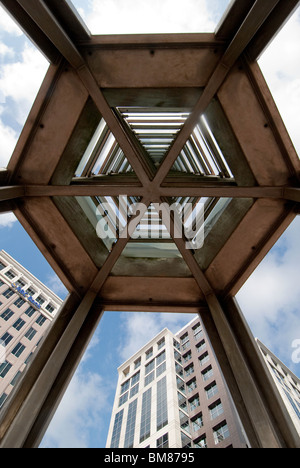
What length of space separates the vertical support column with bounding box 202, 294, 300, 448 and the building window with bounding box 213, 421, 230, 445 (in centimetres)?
3796

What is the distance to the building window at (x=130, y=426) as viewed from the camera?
50.8m

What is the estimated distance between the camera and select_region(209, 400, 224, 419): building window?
136 ft

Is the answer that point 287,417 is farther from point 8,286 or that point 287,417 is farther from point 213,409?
point 8,286

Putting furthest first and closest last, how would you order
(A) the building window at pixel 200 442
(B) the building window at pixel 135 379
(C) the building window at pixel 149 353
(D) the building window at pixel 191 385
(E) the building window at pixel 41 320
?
(C) the building window at pixel 149 353 < (B) the building window at pixel 135 379 < (E) the building window at pixel 41 320 < (D) the building window at pixel 191 385 < (A) the building window at pixel 200 442

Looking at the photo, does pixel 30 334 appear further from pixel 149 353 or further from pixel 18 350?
pixel 149 353

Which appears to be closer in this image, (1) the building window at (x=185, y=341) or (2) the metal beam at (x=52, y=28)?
(2) the metal beam at (x=52, y=28)

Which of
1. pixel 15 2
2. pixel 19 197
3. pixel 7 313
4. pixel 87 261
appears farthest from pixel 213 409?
pixel 15 2

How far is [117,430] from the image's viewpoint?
57.0 m

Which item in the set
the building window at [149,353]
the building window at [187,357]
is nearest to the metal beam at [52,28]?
the building window at [187,357]

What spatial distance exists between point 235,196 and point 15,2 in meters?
7.67

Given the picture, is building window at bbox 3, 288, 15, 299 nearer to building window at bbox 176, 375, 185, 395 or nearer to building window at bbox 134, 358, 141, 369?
building window at bbox 134, 358, 141, 369

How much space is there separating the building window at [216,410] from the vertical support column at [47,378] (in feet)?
133

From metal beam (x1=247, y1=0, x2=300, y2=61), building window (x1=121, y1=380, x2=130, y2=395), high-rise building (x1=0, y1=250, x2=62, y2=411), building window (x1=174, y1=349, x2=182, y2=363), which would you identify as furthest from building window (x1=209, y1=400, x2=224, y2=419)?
metal beam (x1=247, y1=0, x2=300, y2=61)

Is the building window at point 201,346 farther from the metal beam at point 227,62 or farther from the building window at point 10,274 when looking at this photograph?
the metal beam at point 227,62
